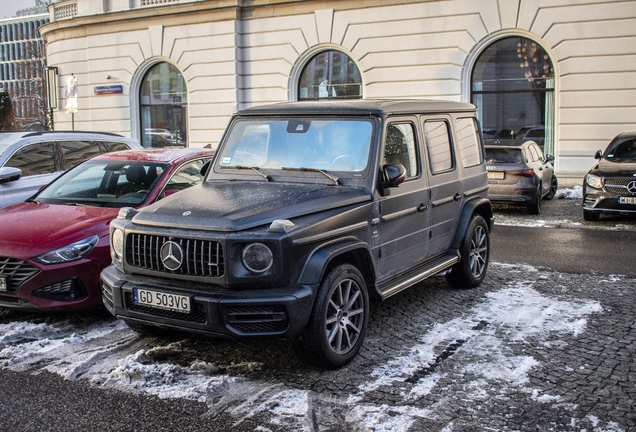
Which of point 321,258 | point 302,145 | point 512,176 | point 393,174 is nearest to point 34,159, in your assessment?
point 302,145

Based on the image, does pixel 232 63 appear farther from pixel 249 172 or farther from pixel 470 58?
pixel 249 172

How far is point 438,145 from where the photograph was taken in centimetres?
691

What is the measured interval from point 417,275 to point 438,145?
1.37 meters

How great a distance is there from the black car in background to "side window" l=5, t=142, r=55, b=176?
8890 millimetres

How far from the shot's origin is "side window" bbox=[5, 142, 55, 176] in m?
9.01

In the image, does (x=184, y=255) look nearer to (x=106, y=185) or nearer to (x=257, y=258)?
(x=257, y=258)

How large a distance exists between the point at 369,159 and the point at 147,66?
21.5 metres

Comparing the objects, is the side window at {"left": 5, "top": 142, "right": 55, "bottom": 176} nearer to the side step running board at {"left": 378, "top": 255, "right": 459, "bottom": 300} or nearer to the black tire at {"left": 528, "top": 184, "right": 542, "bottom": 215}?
the side step running board at {"left": 378, "top": 255, "right": 459, "bottom": 300}

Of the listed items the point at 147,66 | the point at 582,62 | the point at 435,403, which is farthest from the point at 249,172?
the point at 147,66

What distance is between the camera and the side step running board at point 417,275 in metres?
5.79

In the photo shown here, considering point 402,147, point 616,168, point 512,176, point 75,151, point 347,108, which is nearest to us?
point 347,108

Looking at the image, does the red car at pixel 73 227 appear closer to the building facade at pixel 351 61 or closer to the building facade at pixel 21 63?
the building facade at pixel 351 61

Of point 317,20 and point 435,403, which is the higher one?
point 317,20

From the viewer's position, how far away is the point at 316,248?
4.93m
